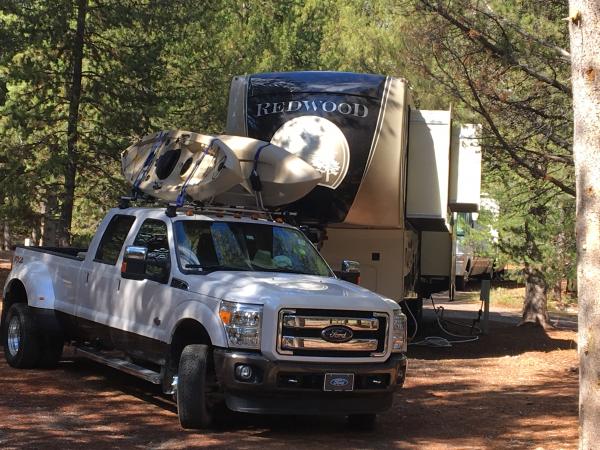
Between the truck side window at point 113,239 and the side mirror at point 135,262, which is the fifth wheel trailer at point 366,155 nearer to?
the truck side window at point 113,239

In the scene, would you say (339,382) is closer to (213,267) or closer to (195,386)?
(195,386)

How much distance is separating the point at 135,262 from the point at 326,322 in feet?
6.20

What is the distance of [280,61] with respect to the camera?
24281mm

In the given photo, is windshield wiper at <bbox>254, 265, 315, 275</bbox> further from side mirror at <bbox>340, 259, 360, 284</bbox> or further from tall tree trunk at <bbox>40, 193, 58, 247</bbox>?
tall tree trunk at <bbox>40, 193, 58, 247</bbox>

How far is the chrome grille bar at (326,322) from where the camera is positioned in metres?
7.78

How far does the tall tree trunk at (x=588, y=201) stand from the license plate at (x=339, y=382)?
8.07 feet

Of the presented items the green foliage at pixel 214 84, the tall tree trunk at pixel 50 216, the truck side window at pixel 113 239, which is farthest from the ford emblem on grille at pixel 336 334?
the tall tree trunk at pixel 50 216

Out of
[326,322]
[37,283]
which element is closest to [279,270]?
[326,322]

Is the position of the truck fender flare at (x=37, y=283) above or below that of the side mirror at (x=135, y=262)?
below

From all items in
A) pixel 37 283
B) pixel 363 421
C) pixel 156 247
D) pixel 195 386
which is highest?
pixel 156 247

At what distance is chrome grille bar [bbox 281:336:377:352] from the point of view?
7770 millimetres

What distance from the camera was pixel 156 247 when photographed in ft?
30.2

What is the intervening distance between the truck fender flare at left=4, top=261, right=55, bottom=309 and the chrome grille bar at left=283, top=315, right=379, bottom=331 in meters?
3.80

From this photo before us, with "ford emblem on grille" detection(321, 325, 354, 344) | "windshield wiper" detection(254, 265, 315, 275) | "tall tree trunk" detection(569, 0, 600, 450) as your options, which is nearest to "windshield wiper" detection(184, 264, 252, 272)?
"windshield wiper" detection(254, 265, 315, 275)
